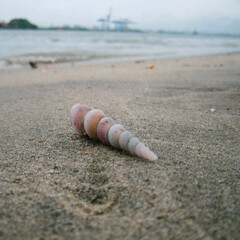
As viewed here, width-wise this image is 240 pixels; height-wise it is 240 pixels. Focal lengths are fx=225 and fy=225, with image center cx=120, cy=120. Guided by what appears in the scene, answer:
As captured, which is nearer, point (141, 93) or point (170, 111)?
point (170, 111)

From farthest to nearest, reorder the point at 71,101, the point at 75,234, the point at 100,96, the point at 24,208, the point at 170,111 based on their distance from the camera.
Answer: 1. the point at 100,96
2. the point at 71,101
3. the point at 170,111
4. the point at 24,208
5. the point at 75,234

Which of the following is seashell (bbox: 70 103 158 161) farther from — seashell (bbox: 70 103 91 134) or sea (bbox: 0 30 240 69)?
sea (bbox: 0 30 240 69)

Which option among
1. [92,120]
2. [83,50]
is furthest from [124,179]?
[83,50]

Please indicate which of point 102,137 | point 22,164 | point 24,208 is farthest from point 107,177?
point 22,164

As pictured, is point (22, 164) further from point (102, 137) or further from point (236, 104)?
point (236, 104)

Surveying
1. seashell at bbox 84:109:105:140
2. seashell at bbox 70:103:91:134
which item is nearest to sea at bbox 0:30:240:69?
seashell at bbox 70:103:91:134

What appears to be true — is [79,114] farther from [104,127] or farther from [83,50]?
[83,50]

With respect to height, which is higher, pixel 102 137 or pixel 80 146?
pixel 102 137

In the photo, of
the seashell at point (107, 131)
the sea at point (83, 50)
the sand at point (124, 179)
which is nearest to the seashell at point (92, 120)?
the seashell at point (107, 131)

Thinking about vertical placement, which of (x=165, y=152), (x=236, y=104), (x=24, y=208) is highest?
(x=236, y=104)
